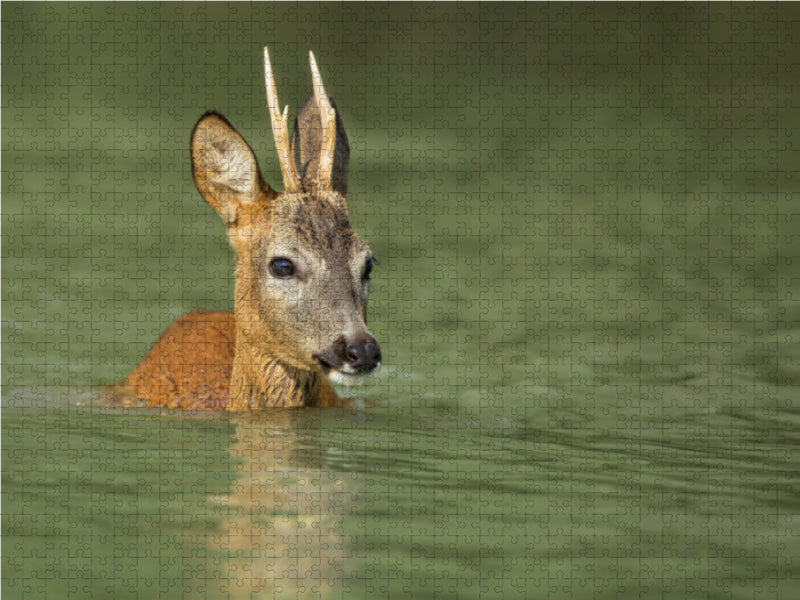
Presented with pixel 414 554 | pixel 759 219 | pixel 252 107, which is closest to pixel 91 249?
pixel 252 107

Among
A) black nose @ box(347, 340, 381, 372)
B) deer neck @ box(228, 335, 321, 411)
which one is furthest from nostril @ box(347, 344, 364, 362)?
deer neck @ box(228, 335, 321, 411)

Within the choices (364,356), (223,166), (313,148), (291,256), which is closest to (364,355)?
(364,356)

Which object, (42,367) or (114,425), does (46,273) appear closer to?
(42,367)

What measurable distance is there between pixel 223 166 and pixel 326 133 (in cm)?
57

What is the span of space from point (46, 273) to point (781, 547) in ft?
23.8

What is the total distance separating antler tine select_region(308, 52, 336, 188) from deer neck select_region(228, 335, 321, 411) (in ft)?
3.23

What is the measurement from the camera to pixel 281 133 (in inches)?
342

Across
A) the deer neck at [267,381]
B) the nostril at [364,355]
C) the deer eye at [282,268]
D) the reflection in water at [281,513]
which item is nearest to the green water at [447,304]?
the reflection in water at [281,513]

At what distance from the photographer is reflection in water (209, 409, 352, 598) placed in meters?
6.66

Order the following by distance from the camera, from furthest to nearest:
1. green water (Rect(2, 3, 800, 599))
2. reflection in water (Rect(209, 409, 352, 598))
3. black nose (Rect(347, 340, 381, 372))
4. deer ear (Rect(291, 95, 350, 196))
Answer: deer ear (Rect(291, 95, 350, 196)) < black nose (Rect(347, 340, 381, 372)) < green water (Rect(2, 3, 800, 599)) < reflection in water (Rect(209, 409, 352, 598))

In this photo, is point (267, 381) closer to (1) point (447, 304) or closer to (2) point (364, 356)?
(2) point (364, 356)

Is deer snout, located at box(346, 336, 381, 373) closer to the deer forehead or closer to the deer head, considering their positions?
the deer head

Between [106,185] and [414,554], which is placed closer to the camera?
[414,554]

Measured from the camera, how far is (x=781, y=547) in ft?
24.1
